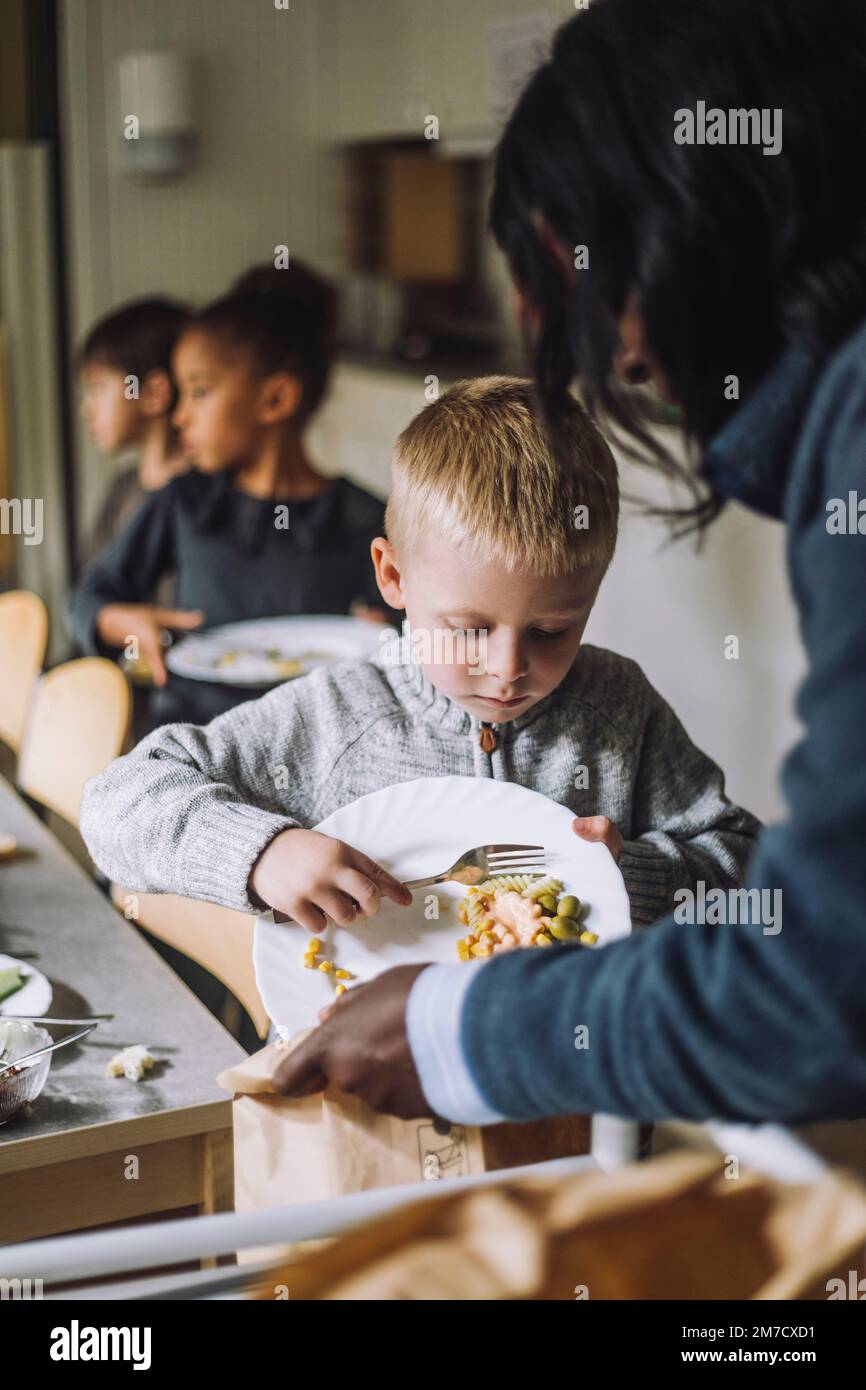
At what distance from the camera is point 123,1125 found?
846mm

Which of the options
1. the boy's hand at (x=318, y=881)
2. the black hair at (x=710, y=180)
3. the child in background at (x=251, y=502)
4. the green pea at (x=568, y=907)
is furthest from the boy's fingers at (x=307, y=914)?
the child in background at (x=251, y=502)

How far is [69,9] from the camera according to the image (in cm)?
364

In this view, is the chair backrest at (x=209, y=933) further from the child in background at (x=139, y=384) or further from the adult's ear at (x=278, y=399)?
the child in background at (x=139, y=384)

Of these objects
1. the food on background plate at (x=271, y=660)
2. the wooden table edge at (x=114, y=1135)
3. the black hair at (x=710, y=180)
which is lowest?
the wooden table edge at (x=114, y=1135)

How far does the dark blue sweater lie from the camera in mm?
475

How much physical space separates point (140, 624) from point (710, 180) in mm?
1230

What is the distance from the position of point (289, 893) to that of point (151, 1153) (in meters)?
A: 0.22

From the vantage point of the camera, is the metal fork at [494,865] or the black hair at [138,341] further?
the black hair at [138,341]

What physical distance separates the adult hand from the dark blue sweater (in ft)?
0.14

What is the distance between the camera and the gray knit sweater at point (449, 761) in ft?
2.88

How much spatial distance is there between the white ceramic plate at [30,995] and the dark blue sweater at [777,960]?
0.48m

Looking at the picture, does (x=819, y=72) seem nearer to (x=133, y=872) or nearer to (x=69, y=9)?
(x=133, y=872)

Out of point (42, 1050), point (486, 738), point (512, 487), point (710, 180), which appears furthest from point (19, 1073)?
point (710, 180)

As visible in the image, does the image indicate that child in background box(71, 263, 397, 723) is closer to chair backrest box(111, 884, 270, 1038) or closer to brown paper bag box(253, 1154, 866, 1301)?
chair backrest box(111, 884, 270, 1038)
